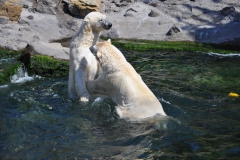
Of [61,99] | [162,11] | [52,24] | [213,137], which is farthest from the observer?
[162,11]

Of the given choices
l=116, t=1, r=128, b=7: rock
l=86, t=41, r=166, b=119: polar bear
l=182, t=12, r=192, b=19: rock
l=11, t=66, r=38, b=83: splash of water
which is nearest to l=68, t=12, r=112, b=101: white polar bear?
l=86, t=41, r=166, b=119: polar bear

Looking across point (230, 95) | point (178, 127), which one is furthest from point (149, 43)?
point (178, 127)

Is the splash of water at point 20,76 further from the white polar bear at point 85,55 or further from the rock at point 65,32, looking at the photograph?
the rock at point 65,32

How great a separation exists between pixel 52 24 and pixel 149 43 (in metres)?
4.72

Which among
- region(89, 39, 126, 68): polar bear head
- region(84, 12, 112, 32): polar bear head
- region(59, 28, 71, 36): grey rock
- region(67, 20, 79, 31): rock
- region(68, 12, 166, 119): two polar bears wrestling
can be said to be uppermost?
region(84, 12, 112, 32): polar bear head

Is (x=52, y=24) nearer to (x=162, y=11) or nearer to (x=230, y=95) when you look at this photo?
(x=162, y=11)

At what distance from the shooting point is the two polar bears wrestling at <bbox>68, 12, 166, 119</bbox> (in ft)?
22.7

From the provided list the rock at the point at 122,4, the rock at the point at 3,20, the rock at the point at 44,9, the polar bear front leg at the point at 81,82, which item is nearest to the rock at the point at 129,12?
the rock at the point at 122,4

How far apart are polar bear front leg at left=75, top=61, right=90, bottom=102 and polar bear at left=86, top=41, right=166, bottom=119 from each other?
75cm

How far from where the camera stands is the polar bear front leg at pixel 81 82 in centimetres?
845

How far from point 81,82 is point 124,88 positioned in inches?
67.4

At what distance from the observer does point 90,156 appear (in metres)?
6.13

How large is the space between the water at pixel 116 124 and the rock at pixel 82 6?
869cm

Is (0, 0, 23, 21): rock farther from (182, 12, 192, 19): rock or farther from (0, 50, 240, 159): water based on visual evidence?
(182, 12, 192, 19): rock
